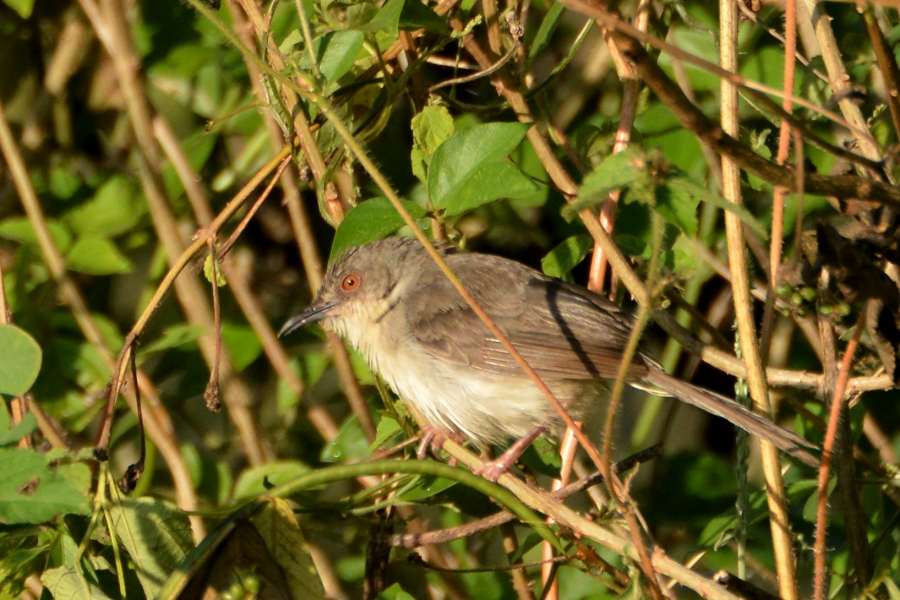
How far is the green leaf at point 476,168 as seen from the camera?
11.0 ft

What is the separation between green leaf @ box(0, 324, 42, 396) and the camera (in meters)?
3.36

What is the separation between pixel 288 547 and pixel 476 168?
1.14 m

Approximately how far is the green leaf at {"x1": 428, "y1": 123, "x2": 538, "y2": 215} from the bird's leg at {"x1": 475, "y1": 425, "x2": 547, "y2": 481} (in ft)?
2.43

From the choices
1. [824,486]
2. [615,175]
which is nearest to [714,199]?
[615,175]

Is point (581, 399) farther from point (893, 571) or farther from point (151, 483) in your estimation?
point (151, 483)

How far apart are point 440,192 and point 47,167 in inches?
98.8

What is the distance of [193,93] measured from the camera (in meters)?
5.32

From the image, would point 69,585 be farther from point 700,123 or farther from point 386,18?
point 700,123

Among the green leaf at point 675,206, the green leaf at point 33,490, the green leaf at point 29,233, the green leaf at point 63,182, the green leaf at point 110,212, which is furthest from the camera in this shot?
the green leaf at point 63,182

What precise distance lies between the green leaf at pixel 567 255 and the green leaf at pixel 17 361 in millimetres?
1572

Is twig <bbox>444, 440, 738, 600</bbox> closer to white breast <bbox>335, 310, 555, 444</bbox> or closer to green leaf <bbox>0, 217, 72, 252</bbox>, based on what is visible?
white breast <bbox>335, 310, 555, 444</bbox>

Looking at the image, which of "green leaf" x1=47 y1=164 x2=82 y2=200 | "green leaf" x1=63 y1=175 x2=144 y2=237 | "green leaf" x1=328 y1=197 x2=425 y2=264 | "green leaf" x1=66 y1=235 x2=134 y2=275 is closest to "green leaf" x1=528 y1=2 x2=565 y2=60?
"green leaf" x1=328 y1=197 x2=425 y2=264

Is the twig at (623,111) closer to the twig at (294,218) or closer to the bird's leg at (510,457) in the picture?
the bird's leg at (510,457)

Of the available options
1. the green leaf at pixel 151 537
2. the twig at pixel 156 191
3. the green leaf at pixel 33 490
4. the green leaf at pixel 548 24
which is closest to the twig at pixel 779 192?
the green leaf at pixel 548 24
